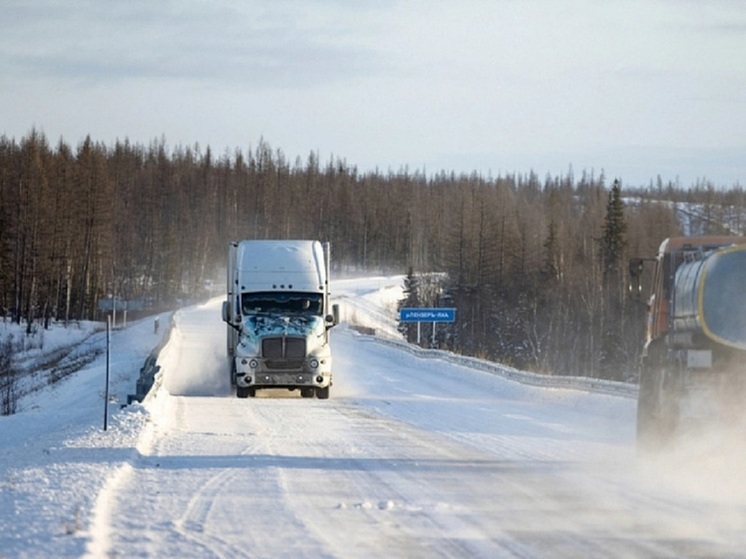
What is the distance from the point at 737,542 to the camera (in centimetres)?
873

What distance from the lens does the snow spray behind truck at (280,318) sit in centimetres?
2717

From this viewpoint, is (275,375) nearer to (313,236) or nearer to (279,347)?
(279,347)

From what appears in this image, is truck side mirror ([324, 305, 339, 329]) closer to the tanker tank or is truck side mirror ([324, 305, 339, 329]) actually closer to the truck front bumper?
the truck front bumper

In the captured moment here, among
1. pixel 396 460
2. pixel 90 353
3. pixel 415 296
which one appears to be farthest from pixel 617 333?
pixel 396 460

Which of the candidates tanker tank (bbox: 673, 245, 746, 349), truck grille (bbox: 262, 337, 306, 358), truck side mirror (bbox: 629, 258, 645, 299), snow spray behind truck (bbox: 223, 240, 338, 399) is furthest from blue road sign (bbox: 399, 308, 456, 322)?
tanker tank (bbox: 673, 245, 746, 349)

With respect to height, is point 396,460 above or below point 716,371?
below

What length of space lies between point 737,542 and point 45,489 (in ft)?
21.9

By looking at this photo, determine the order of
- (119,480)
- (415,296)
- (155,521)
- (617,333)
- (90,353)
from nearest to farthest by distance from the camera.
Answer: (155,521) < (119,480) < (90,353) < (617,333) < (415,296)

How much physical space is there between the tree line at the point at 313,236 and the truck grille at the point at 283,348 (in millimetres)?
27028

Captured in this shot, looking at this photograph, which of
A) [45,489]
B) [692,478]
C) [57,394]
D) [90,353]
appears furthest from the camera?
[90,353]

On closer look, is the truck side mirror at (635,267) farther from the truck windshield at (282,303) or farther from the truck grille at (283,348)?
the truck windshield at (282,303)

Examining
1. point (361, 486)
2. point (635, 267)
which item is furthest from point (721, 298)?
point (361, 486)

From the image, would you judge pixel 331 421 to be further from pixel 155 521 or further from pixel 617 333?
pixel 617 333

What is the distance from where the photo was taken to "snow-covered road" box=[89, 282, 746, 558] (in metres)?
8.70
